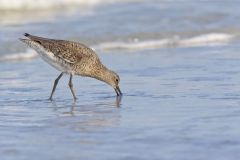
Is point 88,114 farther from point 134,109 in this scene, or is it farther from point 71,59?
point 71,59

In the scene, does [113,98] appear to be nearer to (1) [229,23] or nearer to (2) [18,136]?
(2) [18,136]

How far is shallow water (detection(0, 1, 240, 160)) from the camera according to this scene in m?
6.78

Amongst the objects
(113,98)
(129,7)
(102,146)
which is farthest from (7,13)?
(102,146)

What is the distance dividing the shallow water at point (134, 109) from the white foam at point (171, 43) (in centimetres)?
27

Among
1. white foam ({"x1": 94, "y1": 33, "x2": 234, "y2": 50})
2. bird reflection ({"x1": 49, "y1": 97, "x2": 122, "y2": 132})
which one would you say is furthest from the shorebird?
white foam ({"x1": 94, "y1": 33, "x2": 234, "y2": 50})

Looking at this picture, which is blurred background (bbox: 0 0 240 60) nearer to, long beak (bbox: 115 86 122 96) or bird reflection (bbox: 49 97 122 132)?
long beak (bbox: 115 86 122 96)

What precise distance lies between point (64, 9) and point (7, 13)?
1.54 meters

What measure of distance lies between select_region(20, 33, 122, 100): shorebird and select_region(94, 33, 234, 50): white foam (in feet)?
13.1

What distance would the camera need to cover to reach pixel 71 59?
9.98 m

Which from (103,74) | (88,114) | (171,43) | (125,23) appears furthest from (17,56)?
(88,114)

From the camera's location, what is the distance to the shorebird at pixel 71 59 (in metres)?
9.92

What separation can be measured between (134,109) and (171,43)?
6.04 metres

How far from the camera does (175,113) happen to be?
326 inches

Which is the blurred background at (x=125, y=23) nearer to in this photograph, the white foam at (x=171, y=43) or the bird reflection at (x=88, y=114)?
the white foam at (x=171, y=43)
